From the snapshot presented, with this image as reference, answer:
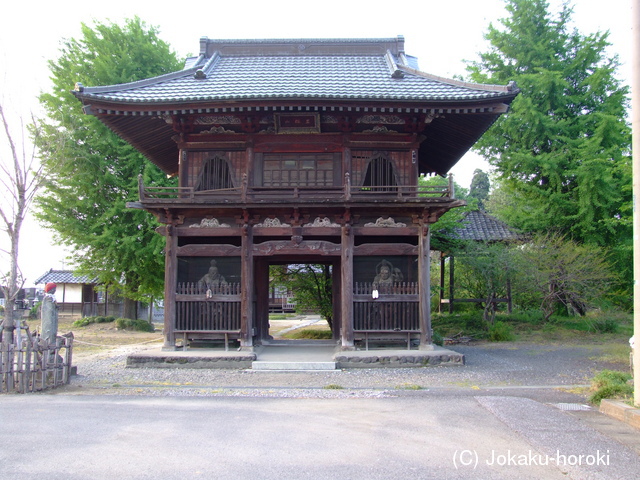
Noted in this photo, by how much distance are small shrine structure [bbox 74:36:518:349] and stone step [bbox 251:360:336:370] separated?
3.24ft

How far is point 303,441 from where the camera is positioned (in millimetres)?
5891

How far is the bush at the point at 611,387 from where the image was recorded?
302 inches

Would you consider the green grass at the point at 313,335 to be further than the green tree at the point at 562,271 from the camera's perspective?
Yes

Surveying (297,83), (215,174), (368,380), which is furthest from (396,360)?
(297,83)

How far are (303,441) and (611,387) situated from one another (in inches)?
197

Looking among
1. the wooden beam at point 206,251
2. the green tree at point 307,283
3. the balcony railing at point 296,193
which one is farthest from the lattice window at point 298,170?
the green tree at point 307,283

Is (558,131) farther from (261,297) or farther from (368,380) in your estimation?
(368,380)

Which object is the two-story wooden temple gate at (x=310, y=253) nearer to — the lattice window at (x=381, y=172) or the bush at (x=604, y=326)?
the lattice window at (x=381, y=172)

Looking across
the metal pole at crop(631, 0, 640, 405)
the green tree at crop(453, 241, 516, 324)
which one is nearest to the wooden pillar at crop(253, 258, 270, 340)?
the green tree at crop(453, 241, 516, 324)

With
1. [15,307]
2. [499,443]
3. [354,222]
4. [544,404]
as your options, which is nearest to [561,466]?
[499,443]

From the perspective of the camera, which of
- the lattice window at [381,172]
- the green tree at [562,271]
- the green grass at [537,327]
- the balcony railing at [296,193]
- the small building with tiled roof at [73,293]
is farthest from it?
the small building with tiled roof at [73,293]

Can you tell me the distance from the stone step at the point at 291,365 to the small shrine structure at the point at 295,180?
0.99 meters

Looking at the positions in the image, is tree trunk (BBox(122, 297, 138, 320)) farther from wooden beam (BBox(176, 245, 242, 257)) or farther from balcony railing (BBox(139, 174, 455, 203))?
wooden beam (BBox(176, 245, 242, 257))

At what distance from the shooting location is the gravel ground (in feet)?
30.3
